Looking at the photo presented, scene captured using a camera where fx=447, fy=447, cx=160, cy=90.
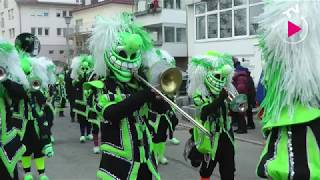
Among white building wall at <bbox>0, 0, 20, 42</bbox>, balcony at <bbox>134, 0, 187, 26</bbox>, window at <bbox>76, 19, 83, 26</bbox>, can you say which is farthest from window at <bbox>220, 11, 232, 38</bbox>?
white building wall at <bbox>0, 0, 20, 42</bbox>

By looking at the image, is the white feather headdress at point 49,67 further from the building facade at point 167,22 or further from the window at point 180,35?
the window at point 180,35

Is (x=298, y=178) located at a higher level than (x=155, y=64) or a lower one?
lower

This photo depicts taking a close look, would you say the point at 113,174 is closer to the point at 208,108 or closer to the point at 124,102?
the point at 124,102

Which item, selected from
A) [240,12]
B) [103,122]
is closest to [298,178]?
[103,122]

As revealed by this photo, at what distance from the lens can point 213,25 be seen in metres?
19.1

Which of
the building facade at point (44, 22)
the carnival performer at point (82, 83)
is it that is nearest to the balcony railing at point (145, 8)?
the carnival performer at point (82, 83)

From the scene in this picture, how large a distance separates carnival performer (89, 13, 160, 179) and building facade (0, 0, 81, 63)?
172ft

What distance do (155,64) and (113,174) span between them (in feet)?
3.02

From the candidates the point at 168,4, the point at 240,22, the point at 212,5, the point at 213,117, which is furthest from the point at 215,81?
the point at 168,4

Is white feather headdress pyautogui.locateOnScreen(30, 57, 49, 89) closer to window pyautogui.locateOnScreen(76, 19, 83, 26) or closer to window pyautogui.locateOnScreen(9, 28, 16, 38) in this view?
window pyautogui.locateOnScreen(76, 19, 83, 26)

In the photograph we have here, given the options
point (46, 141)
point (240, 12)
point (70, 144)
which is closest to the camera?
point (46, 141)

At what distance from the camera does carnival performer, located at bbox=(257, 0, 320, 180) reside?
7.76ft

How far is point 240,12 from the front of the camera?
57.0 feet

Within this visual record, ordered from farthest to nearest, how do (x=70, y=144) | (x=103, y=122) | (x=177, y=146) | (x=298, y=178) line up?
(x=70, y=144) < (x=177, y=146) < (x=103, y=122) < (x=298, y=178)
